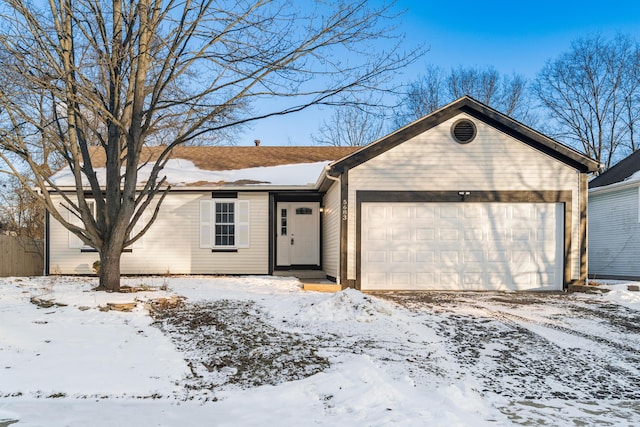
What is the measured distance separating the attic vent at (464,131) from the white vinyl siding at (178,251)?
6.05m

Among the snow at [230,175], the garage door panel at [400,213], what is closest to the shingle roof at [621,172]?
the garage door panel at [400,213]

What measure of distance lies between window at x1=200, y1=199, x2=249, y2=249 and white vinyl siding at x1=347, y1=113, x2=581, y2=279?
14.6 ft

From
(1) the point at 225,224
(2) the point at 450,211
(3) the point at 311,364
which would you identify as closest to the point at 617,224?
(2) the point at 450,211

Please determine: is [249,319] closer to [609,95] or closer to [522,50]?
[522,50]

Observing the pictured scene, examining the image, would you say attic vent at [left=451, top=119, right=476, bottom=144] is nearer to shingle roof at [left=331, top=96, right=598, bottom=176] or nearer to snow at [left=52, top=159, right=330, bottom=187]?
shingle roof at [left=331, top=96, right=598, bottom=176]

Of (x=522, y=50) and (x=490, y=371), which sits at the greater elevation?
(x=522, y=50)

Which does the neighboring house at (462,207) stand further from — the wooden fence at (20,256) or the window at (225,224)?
the wooden fence at (20,256)

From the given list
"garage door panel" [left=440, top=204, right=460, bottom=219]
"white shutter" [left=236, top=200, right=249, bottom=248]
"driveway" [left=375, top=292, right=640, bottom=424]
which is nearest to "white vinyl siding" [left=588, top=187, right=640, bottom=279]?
"driveway" [left=375, top=292, right=640, bottom=424]

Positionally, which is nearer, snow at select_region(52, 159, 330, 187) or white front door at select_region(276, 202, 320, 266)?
snow at select_region(52, 159, 330, 187)

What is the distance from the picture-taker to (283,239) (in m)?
14.4

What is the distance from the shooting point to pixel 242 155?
16.2 meters

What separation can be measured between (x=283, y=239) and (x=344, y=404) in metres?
10.8

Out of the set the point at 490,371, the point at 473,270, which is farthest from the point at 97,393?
the point at 473,270

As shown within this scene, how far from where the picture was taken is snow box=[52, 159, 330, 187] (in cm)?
1316
